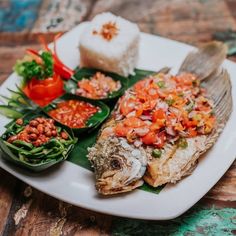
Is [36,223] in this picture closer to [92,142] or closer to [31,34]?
[92,142]

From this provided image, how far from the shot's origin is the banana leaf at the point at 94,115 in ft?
14.4

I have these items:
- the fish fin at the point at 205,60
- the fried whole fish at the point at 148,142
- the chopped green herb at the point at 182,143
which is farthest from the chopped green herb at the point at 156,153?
the fish fin at the point at 205,60

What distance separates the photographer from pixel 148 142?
3975mm

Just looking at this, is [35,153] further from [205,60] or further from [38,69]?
[205,60]

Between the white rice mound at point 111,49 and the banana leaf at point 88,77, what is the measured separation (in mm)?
123

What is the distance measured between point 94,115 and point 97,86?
0.42 meters

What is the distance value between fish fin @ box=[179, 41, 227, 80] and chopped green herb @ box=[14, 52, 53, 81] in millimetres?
1357

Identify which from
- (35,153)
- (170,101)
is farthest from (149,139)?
(35,153)

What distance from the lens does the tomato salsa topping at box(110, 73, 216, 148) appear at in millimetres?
4035

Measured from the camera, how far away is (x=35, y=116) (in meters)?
4.49

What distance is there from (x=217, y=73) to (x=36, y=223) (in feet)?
7.57

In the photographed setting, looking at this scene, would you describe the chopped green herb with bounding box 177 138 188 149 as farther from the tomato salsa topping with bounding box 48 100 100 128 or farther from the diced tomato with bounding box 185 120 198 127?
the tomato salsa topping with bounding box 48 100 100 128

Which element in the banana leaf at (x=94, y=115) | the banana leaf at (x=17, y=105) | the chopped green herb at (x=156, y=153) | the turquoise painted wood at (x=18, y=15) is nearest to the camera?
the chopped green herb at (x=156, y=153)

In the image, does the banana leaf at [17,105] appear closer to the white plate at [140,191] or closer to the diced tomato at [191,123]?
the white plate at [140,191]
